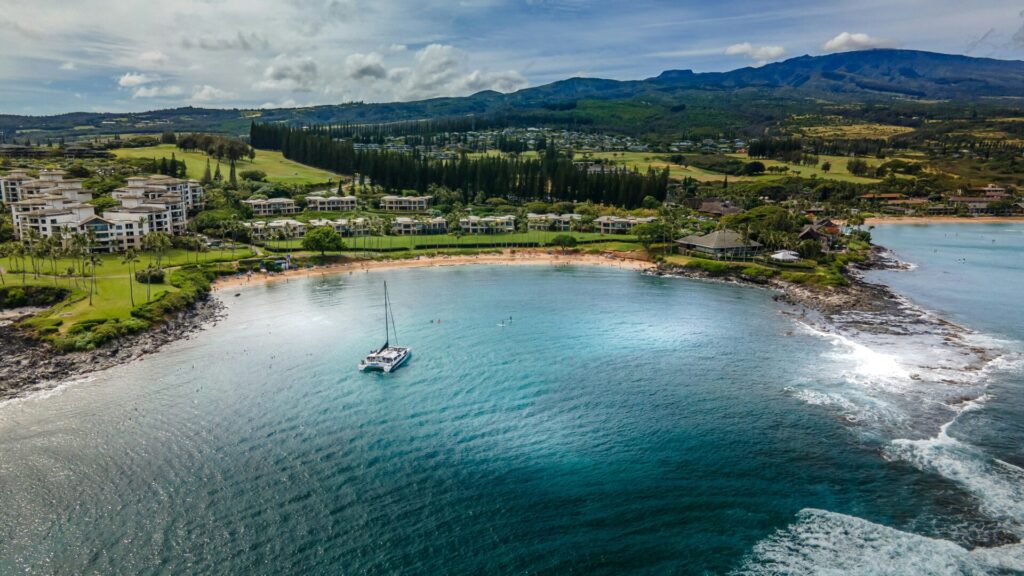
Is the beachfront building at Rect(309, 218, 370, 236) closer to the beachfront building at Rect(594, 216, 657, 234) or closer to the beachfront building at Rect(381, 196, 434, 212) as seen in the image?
the beachfront building at Rect(381, 196, 434, 212)

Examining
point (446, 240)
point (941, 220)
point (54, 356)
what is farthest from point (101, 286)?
point (941, 220)

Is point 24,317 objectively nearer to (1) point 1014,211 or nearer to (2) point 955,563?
(2) point 955,563

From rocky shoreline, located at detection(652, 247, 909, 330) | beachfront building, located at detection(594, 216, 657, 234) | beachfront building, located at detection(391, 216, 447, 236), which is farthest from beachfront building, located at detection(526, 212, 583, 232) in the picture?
rocky shoreline, located at detection(652, 247, 909, 330)

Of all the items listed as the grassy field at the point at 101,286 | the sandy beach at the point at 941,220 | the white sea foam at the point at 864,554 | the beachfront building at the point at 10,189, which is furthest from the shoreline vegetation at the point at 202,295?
the sandy beach at the point at 941,220

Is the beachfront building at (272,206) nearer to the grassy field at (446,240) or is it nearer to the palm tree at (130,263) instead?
the grassy field at (446,240)

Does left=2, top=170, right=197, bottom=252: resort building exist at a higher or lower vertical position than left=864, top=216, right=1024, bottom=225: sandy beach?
higher
